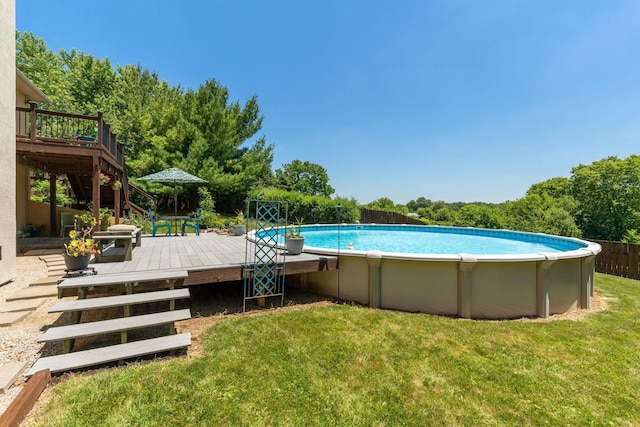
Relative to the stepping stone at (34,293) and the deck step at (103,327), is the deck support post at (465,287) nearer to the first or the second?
the deck step at (103,327)

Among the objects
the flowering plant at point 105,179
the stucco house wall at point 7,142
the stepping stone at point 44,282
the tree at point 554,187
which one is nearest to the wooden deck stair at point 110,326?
the stepping stone at point 44,282

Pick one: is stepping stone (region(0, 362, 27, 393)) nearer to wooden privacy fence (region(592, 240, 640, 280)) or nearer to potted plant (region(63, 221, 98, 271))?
potted plant (region(63, 221, 98, 271))

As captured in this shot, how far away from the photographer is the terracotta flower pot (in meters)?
3.71

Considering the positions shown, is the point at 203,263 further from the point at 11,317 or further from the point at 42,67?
the point at 42,67

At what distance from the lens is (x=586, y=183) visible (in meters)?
25.6

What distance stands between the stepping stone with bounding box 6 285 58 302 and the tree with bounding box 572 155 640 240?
36060 millimetres

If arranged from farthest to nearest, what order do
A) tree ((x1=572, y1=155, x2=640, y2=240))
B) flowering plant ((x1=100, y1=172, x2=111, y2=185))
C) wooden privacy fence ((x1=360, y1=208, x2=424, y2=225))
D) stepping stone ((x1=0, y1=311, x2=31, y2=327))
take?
1. tree ((x1=572, y1=155, x2=640, y2=240))
2. wooden privacy fence ((x1=360, y1=208, x2=424, y2=225))
3. flowering plant ((x1=100, y1=172, x2=111, y2=185))
4. stepping stone ((x1=0, y1=311, x2=31, y2=327))

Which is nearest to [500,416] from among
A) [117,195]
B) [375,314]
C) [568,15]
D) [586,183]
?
[375,314]

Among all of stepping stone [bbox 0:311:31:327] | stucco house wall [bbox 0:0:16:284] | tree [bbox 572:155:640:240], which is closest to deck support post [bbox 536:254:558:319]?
stepping stone [bbox 0:311:31:327]

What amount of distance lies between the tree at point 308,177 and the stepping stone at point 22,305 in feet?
105

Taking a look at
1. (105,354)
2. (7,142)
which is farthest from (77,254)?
(7,142)

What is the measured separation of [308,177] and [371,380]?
3540 cm

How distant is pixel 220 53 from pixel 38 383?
20077mm

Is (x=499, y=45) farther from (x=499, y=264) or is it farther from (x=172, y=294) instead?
(x=172, y=294)
